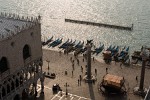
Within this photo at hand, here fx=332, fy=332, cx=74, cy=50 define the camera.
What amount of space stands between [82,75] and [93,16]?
58782 millimetres

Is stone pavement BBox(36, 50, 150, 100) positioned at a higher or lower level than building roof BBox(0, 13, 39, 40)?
lower

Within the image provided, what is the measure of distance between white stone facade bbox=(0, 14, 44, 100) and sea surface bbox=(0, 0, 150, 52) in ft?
133

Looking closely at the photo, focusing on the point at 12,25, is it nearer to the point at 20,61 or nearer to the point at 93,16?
the point at 20,61

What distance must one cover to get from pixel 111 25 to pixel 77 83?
49.5 meters

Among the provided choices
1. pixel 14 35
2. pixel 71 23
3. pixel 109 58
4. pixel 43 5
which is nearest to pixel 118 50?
pixel 109 58

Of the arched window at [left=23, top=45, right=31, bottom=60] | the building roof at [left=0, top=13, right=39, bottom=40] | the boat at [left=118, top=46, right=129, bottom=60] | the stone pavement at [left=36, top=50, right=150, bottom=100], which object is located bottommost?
the stone pavement at [left=36, top=50, right=150, bottom=100]

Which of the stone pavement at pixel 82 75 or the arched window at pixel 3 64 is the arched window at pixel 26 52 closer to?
the arched window at pixel 3 64

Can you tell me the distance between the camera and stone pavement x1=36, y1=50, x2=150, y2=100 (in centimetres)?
6825

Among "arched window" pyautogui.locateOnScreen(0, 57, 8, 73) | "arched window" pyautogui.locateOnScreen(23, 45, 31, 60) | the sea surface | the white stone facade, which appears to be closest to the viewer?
"arched window" pyautogui.locateOnScreen(0, 57, 8, 73)

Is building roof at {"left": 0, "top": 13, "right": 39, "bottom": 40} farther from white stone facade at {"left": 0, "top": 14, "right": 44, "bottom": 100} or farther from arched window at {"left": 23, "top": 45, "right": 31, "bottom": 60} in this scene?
arched window at {"left": 23, "top": 45, "right": 31, "bottom": 60}

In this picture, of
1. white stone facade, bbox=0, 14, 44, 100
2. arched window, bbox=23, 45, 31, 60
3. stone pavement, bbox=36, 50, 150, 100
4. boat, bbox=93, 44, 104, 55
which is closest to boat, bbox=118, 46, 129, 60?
stone pavement, bbox=36, 50, 150, 100

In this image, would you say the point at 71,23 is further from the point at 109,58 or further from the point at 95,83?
the point at 95,83

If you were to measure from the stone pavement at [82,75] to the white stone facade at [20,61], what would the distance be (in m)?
5.82

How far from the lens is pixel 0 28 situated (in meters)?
60.5
